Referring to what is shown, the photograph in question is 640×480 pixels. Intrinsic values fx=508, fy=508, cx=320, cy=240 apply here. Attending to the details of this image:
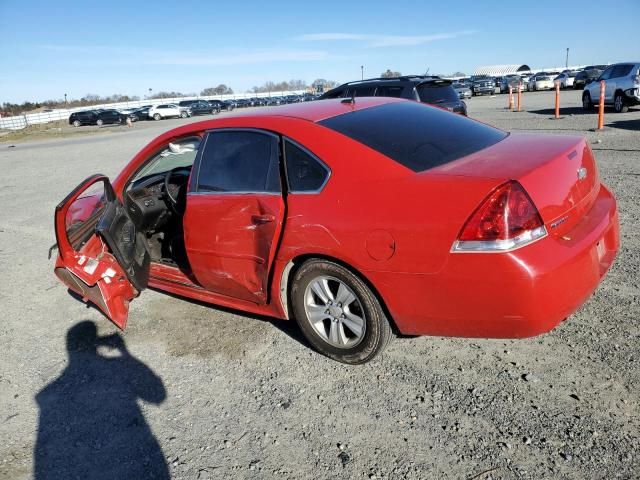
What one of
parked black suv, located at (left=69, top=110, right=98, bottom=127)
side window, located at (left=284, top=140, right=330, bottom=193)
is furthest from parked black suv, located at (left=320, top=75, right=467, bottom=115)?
parked black suv, located at (left=69, top=110, right=98, bottom=127)

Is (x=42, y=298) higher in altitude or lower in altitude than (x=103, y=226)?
lower

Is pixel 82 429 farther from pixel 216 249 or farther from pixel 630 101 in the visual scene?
pixel 630 101

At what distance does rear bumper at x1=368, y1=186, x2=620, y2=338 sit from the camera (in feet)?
7.95

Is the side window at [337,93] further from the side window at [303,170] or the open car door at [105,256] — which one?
the side window at [303,170]

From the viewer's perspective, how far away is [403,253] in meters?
2.66

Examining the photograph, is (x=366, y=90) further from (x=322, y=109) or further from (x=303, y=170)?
(x=303, y=170)

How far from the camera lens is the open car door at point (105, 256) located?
3.68m

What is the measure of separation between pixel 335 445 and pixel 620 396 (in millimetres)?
1501

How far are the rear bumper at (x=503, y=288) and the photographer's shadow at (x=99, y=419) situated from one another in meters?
1.53

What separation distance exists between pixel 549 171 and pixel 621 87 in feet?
56.4

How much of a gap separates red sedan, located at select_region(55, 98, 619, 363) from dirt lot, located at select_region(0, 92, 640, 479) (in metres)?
0.30

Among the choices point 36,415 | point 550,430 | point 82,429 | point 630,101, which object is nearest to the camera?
point 550,430

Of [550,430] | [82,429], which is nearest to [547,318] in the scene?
[550,430]

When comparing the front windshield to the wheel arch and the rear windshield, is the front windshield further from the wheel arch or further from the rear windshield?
the rear windshield
